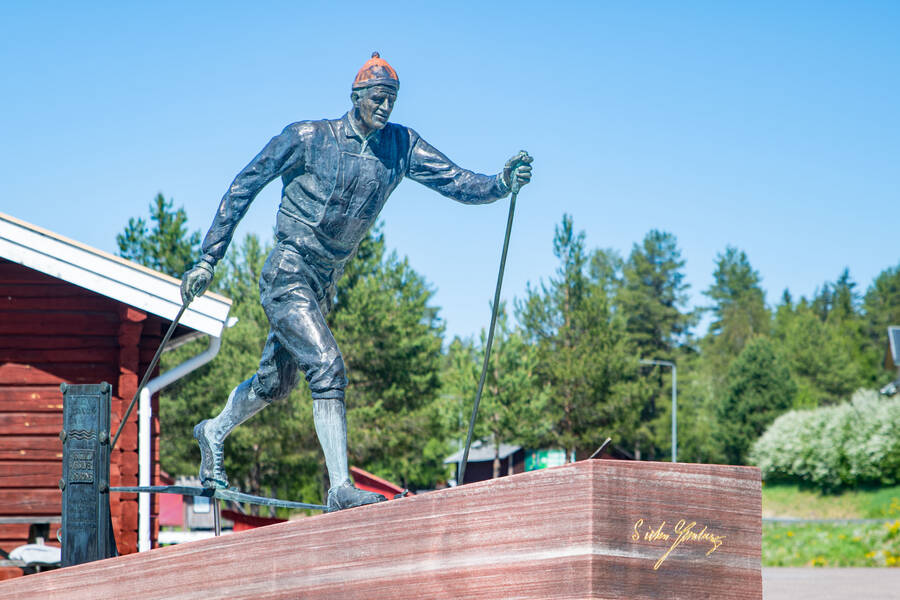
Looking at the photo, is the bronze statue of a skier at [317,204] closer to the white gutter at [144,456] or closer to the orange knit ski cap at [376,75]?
the orange knit ski cap at [376,75]

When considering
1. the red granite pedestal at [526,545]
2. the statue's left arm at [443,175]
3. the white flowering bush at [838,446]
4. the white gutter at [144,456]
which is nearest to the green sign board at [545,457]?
the white flowering bush at [838,446]

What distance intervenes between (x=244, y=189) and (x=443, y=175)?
0.94m

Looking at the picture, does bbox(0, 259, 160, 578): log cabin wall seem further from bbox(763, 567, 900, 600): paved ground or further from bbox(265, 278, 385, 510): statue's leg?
bbox(763, 567, 900, 600): paved ground

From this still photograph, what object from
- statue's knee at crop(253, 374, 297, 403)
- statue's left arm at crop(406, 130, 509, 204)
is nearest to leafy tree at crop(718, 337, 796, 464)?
statue's left arm at crop(406, 130, 509, 204)

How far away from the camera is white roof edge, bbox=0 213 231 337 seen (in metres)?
9.27

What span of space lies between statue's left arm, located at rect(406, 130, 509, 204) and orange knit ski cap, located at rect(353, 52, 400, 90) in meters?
0.42

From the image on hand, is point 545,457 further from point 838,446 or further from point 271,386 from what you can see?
point 271,386

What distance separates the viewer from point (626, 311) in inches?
3187

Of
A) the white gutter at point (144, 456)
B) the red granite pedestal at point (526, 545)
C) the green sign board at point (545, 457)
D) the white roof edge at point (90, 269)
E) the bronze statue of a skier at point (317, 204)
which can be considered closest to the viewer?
the red granite pedestal at point (526, 545)

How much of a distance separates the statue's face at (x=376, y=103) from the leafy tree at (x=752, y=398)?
51.9 metres

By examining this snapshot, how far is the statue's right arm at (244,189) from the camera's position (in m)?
4.70

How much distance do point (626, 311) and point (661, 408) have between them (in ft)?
47.7

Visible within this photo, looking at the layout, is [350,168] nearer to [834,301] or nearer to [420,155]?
[420,155]

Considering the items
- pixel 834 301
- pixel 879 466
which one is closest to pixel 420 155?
pixel 879 466
